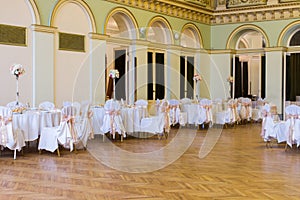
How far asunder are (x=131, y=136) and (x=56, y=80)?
233 cm

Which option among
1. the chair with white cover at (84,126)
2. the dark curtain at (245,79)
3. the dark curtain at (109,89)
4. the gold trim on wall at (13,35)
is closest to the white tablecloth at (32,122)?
the chair with white cover at (84,126)

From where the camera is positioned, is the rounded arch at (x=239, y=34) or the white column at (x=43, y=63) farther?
the rounded arch at (x=239, y=34)

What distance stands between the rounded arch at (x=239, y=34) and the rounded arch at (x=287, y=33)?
471 mm

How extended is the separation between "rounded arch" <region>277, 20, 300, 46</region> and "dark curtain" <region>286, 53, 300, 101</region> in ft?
1.93

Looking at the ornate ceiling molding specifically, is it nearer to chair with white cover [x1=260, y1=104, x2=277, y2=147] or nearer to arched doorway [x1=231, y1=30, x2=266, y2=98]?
arched doorway [x1=231, y1=30, x2=266, y2=98]

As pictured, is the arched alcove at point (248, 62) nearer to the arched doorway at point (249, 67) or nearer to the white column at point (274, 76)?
the arched doorway at point (249, 67)

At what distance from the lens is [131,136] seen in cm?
971

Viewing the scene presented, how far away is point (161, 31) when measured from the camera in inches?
542

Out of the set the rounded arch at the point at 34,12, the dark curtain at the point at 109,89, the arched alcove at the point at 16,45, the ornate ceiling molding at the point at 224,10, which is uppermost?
the ornate ceiling molding at the point at 224,10

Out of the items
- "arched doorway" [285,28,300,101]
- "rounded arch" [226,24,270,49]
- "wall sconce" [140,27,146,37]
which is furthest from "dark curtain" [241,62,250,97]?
"wall sconce" [140,27,146,37]

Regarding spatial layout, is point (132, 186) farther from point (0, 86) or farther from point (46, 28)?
point (46, 28)

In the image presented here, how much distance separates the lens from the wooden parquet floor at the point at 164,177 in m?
4.57

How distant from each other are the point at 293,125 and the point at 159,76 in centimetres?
667

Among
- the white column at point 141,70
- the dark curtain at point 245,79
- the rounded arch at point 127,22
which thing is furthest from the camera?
the dark curtain at point 245,79
